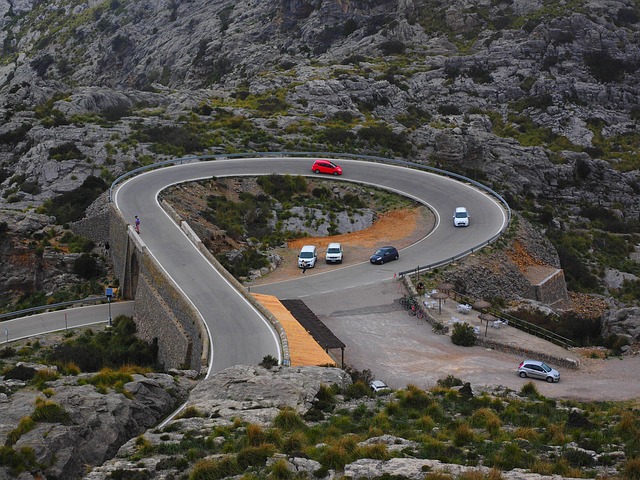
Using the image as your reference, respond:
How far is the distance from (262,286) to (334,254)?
21.6 ft

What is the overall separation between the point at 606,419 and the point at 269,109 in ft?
212

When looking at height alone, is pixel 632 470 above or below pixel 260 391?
above

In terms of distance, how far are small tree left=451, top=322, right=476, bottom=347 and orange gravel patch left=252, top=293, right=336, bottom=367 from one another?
809cm

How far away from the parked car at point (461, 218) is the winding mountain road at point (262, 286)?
530 mm

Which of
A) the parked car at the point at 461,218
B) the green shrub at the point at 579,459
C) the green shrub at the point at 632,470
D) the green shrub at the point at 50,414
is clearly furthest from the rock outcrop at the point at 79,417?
the parked car at the point at 461,218

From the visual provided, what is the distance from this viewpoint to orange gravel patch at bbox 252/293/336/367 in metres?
28.4

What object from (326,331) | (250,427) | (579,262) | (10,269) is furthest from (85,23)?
(250,427)

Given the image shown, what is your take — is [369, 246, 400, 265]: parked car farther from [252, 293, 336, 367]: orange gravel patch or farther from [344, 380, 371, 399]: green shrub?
[344, 380, 371, 399]: green shrub

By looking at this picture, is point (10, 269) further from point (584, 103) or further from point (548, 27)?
point (548, 27)

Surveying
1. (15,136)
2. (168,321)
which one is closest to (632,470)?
(168,321)

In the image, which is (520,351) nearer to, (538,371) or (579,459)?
(538,371)

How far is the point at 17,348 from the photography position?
3806cm

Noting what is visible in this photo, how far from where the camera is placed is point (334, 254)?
158 ft

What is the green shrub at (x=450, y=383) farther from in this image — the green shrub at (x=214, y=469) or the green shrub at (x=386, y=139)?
the green shrub at (x=386, y=139)
